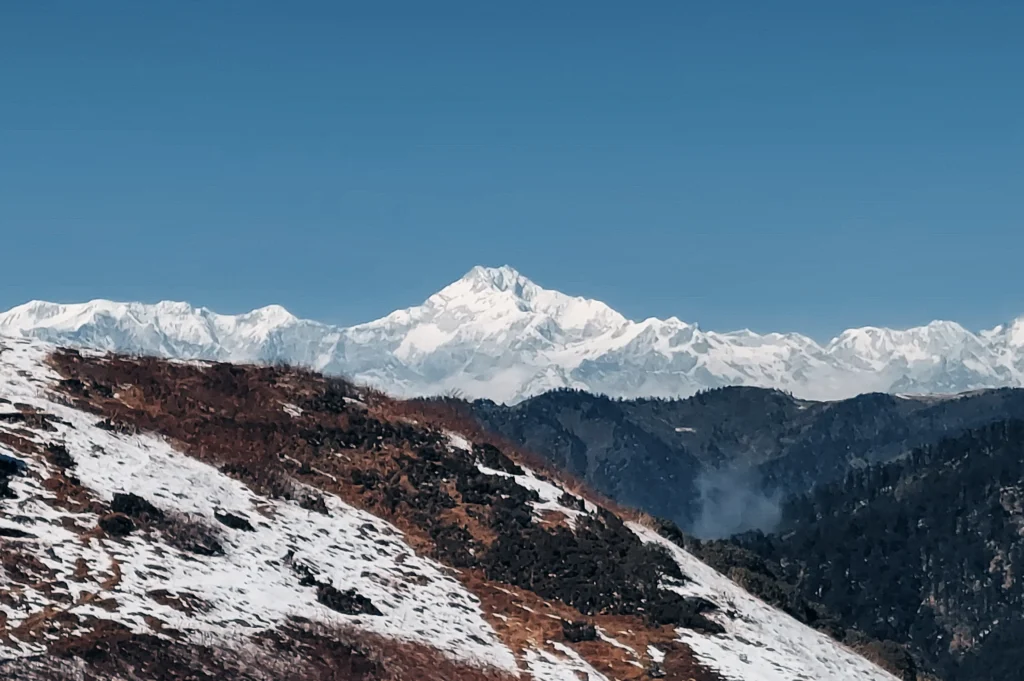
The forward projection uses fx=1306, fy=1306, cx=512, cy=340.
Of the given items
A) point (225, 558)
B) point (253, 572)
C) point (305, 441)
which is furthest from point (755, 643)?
point (305, 441)

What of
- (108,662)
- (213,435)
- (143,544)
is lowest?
(108,662)

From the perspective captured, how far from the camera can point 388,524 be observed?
144 feet

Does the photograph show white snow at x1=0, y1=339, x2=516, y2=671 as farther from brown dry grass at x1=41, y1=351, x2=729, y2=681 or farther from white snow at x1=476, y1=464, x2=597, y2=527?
white snow at x1=476, y1=464, x2=597, y2=527

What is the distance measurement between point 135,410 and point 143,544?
12.6m

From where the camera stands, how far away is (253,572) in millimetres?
35125

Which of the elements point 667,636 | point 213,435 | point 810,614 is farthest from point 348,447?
point 810,614

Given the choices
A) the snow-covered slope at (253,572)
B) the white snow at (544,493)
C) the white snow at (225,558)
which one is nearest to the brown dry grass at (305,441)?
the snow-covered slope at (253,572)

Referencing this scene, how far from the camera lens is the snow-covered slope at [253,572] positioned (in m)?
30.4

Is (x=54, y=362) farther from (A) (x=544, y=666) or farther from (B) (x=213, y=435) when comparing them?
(A) (x=544, y=666)

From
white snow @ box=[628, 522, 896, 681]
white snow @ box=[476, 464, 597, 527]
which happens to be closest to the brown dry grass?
white snow @ box=[628, 522, 896, 681]

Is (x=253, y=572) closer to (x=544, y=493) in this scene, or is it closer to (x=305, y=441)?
(x=305, y=441)

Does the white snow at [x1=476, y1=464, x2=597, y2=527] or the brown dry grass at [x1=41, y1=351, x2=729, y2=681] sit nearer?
the brown dry grass at [x1=41, y1=351, x2=729, y2=681]

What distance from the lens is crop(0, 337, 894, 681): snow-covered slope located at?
30406 mm

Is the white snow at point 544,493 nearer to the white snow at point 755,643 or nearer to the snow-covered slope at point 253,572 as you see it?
the snow-covered slope at point 253,572
